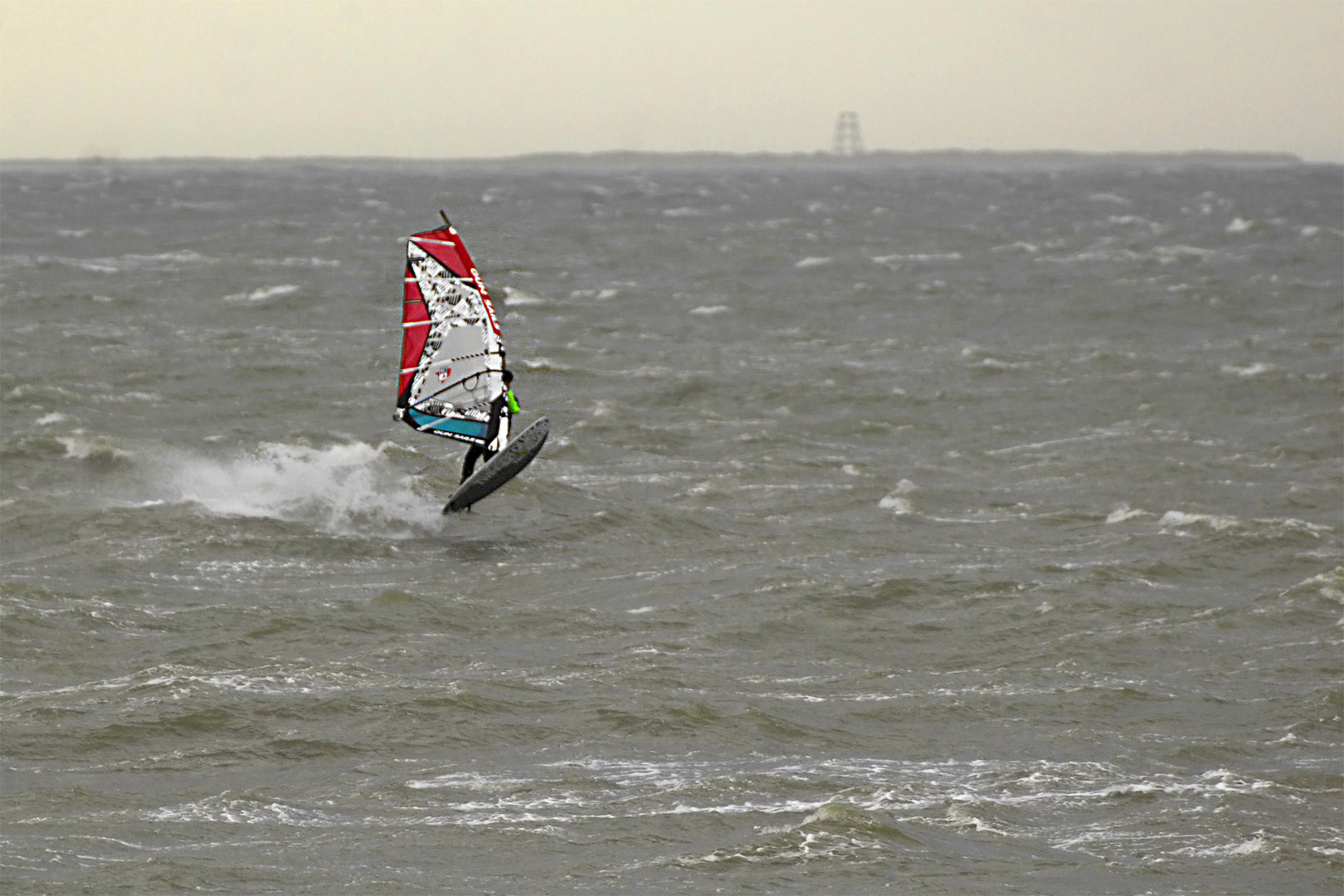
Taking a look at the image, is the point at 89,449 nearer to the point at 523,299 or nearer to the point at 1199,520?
the point at 1199,520

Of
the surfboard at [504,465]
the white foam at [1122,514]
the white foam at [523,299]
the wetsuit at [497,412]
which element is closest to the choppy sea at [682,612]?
the white foam at [1122,514]

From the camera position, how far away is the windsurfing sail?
23969mm

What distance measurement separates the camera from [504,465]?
962 inches

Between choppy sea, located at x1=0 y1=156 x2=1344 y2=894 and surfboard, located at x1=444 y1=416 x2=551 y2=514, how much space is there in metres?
0.66

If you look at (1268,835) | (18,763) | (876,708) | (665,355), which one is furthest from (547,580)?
(665,355)

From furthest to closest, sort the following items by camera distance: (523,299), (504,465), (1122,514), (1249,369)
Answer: (523,299) < (1249,369) < (1122,514) < (504,465)

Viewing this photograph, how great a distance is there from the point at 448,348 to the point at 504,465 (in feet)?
5.85

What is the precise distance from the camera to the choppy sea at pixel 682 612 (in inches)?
582

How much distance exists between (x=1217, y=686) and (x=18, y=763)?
40.5ft

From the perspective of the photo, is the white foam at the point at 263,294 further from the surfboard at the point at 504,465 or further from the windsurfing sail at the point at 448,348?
the windsurfing sail at the point at 448,348

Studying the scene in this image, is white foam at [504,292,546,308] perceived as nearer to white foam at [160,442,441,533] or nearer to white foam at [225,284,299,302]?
white foam at [225,284,299,302]

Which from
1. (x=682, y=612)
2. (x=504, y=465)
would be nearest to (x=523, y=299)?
(x=504, y=465)

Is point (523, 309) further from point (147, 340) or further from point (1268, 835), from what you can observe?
point (1268, 835)

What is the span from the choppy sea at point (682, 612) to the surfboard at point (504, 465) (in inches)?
25.9
